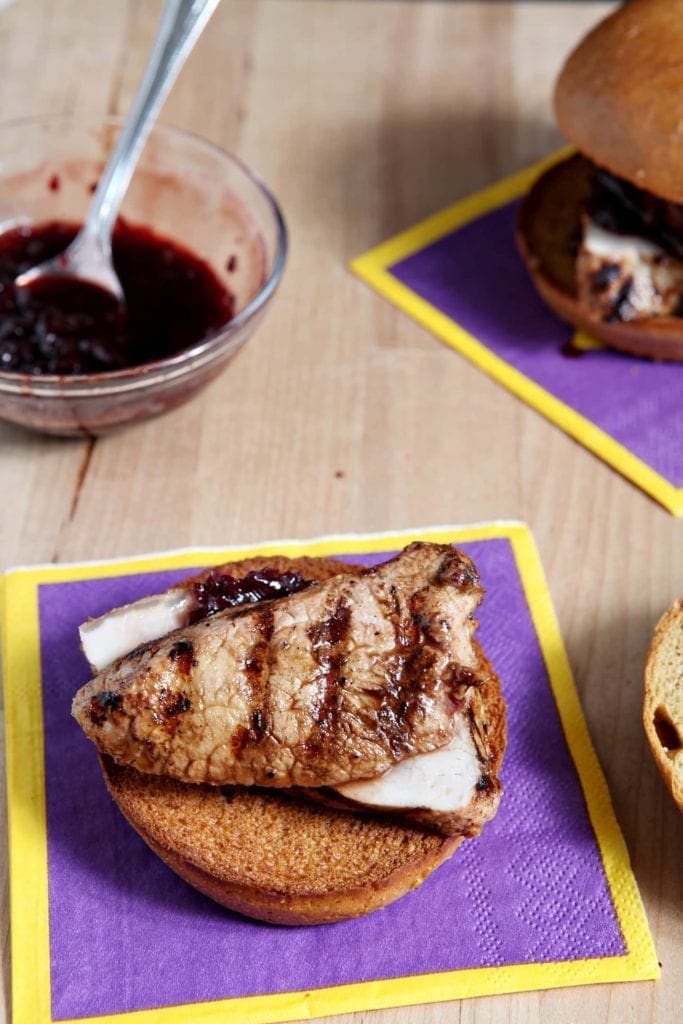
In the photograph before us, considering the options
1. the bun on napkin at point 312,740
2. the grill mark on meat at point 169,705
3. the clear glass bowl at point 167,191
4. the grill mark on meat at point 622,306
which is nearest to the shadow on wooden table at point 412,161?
the clear glass bowl at point 167,191

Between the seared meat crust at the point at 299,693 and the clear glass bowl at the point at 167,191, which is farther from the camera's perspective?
the clear glass bowl at the point at 167,191

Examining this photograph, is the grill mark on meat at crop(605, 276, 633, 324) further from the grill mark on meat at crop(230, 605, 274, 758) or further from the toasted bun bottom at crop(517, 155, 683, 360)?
the grill mark on meat at crop(230, 605, 274, 758)

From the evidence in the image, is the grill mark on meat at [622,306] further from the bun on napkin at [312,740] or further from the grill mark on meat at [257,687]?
the grill mark on meat at [257,687]

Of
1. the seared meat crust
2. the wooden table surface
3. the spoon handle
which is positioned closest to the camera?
the seared meat crust

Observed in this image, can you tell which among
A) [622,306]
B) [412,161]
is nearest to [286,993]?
[622,306]

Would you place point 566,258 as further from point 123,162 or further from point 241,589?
point 241,589

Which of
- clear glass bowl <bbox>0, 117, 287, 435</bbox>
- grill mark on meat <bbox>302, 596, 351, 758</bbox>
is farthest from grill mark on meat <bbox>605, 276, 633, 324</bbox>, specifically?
grill mark on meat <bbox>302, 596, 351, 758</bbox>
